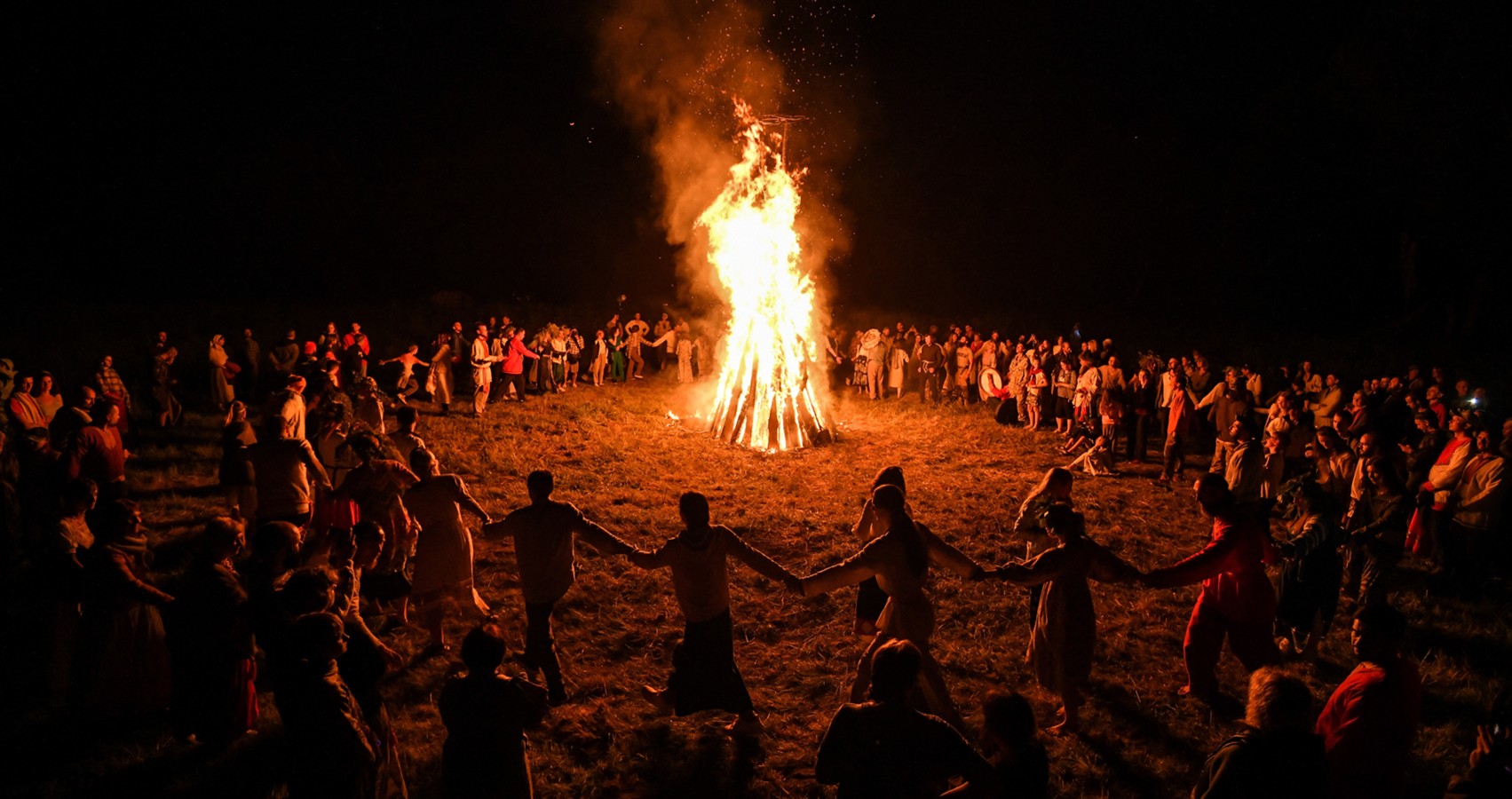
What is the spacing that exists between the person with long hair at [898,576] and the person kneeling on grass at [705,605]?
0.43 m

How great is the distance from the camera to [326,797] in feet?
14.0

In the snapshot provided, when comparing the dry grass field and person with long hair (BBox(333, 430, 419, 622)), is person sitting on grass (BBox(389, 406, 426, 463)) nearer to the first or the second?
person with long hair (BBox(333, 430, 419, 622))

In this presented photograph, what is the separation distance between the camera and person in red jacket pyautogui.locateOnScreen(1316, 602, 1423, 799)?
4.18 metres

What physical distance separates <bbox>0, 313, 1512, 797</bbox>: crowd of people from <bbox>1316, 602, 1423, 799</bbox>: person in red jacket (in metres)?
0.01

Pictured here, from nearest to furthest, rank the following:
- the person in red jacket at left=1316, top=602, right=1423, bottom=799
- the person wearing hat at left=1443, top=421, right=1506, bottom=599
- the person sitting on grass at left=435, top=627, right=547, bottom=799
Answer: the person sitting on grass at left=435, top=627, right=547, bottom=799 → the person in red jacket at left=1316, top=602, right=1423, bottom=799 → the person wearing hat at left=1443, top=421, right=1506, bottom=599

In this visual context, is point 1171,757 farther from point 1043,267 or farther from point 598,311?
point 1043,267

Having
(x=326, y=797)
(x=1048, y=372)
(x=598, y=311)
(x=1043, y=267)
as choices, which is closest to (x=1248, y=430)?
(x=326, y=797)

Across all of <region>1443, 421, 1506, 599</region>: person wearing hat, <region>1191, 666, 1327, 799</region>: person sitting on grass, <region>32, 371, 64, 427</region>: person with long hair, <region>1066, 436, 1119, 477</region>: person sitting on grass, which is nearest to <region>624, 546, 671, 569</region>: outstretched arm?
Answer: <region>1191, 666, 1327, 799</region>: person sitting on grass

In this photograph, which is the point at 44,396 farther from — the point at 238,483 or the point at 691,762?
the point at 691,762

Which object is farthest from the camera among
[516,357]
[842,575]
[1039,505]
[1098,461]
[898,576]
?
[516,357]

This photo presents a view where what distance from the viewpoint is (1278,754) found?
3562mm

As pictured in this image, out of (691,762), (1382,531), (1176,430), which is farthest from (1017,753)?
(1176,430)

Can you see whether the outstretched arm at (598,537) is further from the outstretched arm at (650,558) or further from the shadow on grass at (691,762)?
the shadow on grass at (691,762)

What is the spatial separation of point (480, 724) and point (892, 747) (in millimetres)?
1882
